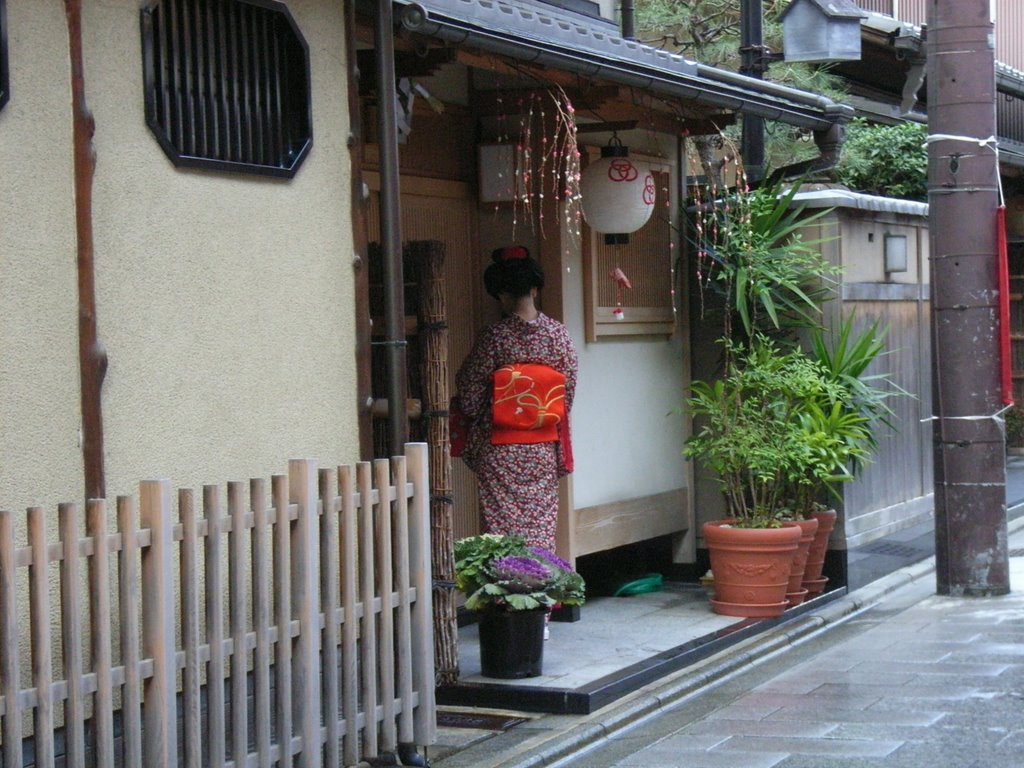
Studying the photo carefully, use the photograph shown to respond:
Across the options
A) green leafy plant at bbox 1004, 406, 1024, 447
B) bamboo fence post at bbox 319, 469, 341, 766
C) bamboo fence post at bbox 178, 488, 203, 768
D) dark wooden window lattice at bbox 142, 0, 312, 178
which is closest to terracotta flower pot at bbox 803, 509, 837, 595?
bamboo fence post at bbox 319, 469, 341, 766

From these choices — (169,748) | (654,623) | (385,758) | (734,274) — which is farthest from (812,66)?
(169,748)

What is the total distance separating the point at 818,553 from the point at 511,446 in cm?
266

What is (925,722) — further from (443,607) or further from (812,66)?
(812,66)

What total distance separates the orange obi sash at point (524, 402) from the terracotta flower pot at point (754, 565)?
1.57 metres

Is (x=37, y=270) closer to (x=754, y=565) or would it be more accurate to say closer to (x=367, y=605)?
(x=367, y=605)

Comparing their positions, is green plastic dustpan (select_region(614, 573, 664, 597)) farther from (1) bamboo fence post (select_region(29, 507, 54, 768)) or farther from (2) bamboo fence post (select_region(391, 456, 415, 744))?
(1) bamboo fence post (select_region(29, 507, 54, 768))

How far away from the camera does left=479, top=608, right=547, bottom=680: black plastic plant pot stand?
7.84 m

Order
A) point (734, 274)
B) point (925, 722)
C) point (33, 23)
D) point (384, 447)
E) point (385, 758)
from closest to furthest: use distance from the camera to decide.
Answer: point (33, 23), point (385, 758), point (925, 722), point (384, 447), point (734, 274)

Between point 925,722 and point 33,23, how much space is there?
4.79 m

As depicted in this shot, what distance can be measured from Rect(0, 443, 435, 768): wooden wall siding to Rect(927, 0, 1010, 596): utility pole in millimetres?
5170

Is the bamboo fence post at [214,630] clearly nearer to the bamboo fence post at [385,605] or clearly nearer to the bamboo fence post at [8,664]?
the bamboo fence post at [8,664]

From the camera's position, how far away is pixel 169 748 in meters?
5.14

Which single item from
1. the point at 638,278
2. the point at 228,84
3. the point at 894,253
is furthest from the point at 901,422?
the point at 228,84

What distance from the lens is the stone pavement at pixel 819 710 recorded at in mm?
6715
